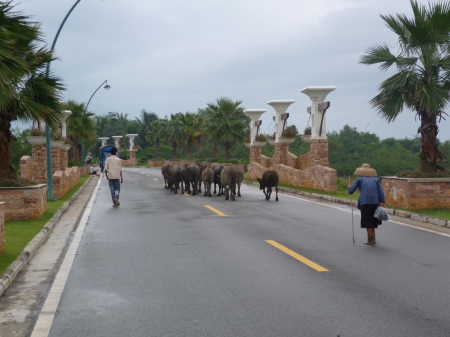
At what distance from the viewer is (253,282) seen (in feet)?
24.3

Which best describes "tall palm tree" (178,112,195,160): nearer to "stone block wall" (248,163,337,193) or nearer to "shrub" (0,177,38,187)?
"stone block wall" (248,163,337,193)

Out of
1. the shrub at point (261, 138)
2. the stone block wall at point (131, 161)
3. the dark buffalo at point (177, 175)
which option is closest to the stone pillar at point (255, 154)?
the shrub at point (261, 138)

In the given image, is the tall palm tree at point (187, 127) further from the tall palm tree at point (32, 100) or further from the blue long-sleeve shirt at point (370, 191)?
the blue long-sleeve shirt at point (370, 191)

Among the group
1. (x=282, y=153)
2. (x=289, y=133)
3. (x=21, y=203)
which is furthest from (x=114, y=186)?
(x=282, y=153)

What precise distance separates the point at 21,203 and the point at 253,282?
8.72 metres

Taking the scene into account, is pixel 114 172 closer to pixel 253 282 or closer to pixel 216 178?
pixel 216 178

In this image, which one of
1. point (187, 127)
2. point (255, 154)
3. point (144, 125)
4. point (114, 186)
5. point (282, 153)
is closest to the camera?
point (114, 186)

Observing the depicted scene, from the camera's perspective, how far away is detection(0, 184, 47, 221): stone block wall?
14.0 m

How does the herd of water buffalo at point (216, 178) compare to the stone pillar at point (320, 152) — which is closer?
the herd of water buffalo at point (216, 178)

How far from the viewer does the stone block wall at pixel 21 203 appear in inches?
550

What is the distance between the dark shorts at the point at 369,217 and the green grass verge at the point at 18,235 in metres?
6.32

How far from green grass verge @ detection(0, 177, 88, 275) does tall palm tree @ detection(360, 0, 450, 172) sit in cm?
1059

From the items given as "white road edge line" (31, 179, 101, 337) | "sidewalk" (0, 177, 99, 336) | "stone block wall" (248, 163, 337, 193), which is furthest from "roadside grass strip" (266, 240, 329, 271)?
"stone block wall" (248, 163, 337, 193)

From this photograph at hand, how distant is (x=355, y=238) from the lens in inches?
443
